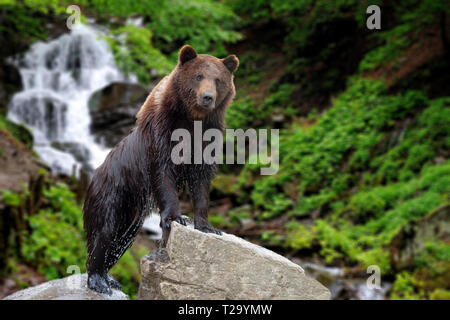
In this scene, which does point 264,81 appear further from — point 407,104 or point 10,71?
point 10,71

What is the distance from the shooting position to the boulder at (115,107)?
1705 cm

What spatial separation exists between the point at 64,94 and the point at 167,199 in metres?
15.5

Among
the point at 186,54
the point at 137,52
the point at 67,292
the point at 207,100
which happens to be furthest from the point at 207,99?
the point at 137,52

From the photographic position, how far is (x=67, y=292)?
400 centimetres

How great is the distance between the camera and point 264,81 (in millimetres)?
20047

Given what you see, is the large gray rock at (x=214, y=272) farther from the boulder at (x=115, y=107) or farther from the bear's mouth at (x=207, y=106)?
the boulder at (x=115, y=107)

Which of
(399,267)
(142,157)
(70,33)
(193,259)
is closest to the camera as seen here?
(193,259)

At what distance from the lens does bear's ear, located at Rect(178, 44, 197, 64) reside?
11.9ft

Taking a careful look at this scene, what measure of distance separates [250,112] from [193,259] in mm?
14500

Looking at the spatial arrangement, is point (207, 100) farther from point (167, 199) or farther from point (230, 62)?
point (167, 199)

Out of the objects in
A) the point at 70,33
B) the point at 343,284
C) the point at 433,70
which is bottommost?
the point at 343,284

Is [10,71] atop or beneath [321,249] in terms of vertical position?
atop

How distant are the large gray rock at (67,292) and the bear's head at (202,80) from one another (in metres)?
1.84

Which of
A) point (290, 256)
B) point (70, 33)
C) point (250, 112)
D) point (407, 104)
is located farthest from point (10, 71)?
point (407, 104)
